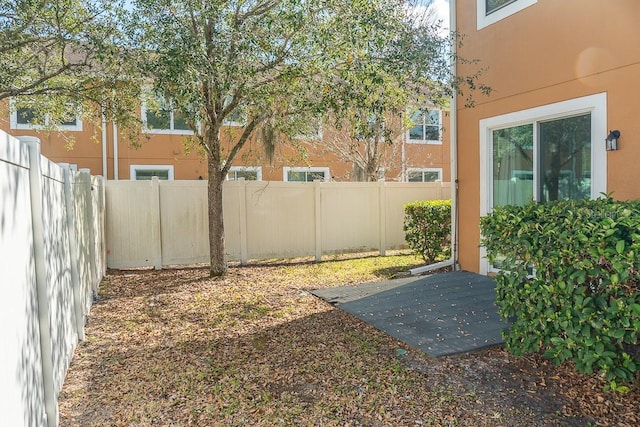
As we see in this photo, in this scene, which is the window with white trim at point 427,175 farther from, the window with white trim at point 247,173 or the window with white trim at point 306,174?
the window with white trim at point 247,173

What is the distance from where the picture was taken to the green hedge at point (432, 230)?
824 centimetres

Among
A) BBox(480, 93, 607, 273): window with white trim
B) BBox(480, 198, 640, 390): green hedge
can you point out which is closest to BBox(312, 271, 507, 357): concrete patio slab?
BBox(480, 198, 640, 390): green hedge

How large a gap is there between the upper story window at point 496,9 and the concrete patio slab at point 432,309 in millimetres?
3779

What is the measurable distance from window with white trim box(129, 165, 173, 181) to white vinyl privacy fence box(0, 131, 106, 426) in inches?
338

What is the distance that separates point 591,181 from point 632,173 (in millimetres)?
491

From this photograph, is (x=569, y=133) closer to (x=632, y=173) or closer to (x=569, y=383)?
(x=632, y=173)

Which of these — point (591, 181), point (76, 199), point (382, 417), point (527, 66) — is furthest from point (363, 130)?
point (382, 417)

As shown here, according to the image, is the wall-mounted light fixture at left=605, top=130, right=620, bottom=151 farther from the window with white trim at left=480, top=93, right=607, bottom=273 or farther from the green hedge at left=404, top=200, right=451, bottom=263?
the green hedge at left=404, top=200, right=451, bottom=263

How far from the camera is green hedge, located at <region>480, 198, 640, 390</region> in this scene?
2641mm

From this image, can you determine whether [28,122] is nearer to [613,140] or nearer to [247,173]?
[247,173]

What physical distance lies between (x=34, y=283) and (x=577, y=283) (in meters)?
3.33

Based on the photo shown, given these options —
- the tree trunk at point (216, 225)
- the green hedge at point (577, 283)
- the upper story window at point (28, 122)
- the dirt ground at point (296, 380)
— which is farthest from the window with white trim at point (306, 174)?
the green hedge at point (577, 283)

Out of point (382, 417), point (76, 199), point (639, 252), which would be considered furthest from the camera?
point (76, 199)

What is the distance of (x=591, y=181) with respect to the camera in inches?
198
